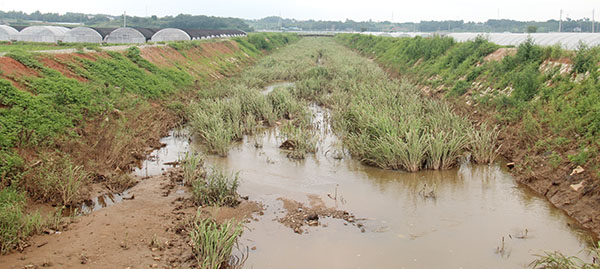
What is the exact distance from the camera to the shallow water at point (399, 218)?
523cm

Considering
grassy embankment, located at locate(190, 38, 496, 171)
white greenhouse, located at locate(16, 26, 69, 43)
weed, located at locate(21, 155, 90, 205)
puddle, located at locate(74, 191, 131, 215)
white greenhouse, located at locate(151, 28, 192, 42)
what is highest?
white greenhouse, located at locate(151, 28, 192, 42)

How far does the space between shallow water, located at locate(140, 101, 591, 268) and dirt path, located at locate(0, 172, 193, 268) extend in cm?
101

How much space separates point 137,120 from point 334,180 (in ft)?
18.1

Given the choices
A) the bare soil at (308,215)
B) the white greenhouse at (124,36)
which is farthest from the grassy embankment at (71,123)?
the white greenhouse at (124,36)

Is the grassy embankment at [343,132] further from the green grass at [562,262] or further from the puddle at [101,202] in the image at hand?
the green grass at [562,262]

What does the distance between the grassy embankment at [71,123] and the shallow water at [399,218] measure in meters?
1.09

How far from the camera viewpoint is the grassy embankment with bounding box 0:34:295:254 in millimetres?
6172

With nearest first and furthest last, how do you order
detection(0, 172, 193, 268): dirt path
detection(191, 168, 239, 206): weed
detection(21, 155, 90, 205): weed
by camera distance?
detection(0, 172, 193, 268): dirt path
detection(21, 155, 90, 205): weed
detection(191, 168, 239, 206): weed

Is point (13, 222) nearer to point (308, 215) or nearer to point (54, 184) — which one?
point (54, 184)

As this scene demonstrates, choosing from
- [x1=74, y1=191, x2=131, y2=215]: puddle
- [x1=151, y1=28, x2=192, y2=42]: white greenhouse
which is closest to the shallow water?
[x1=74, y1=191, x2=131, y2=215]: puddle

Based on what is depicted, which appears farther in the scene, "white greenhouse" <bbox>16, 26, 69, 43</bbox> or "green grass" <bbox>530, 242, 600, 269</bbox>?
"white greenhouse" <bbox>16, 26, 69, 43</bbox>

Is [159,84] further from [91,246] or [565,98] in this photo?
[565,98]

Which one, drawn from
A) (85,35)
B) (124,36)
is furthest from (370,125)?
(85,35)

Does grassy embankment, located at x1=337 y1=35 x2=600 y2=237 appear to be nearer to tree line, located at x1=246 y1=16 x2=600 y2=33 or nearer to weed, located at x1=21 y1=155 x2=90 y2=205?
weed, located at x1=21 y1=155 x2=90 y2=205
